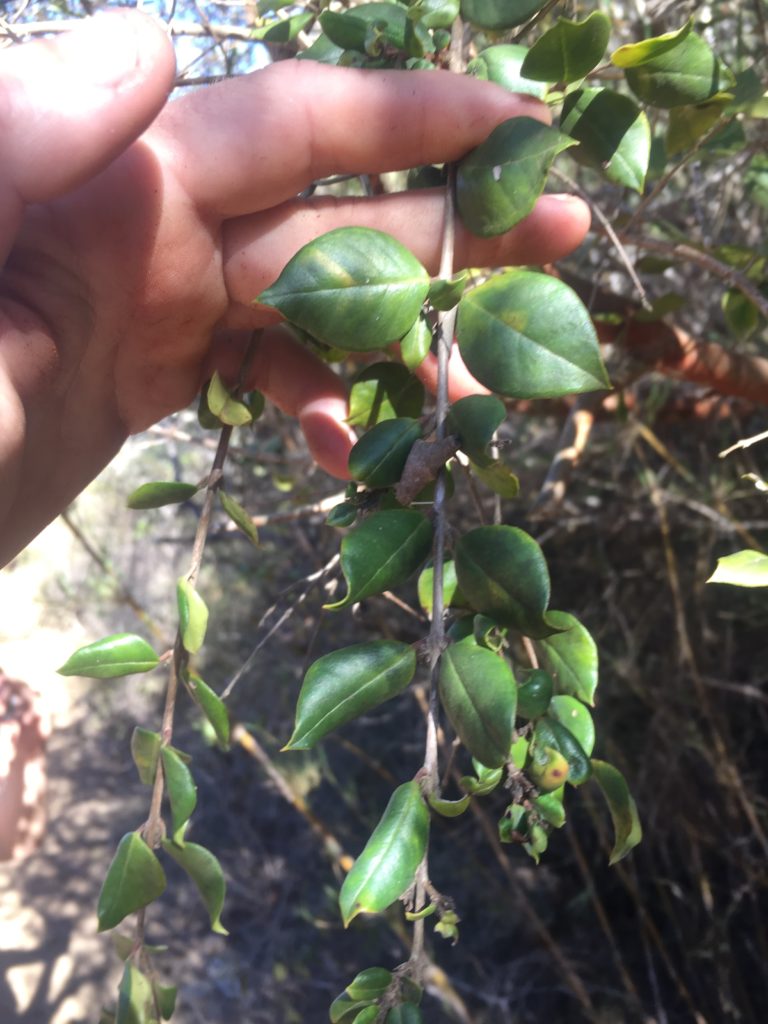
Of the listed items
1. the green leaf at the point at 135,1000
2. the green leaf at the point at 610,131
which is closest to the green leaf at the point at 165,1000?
the green leaf at the point at 135,1000

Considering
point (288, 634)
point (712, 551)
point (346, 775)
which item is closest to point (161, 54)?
point (712, 551)

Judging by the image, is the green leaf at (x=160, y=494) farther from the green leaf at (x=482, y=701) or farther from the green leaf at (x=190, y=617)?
the green leaf at (x=482, y=701)

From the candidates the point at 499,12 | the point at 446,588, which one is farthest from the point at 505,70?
the point at 446,588

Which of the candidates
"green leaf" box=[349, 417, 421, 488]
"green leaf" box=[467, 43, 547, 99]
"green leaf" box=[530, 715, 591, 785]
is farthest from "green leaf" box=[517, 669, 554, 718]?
"green leaf" box=[467, 43, 547, 99]

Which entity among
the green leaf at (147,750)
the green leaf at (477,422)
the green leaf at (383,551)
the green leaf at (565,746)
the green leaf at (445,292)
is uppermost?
the green leaf at (445,292)

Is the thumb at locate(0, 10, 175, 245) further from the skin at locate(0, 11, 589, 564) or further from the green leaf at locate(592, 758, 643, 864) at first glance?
the green leaf at locate(592, 758, 643, 864)

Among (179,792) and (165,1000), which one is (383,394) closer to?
(179,792)

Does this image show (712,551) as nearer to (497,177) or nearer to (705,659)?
(705,659)
